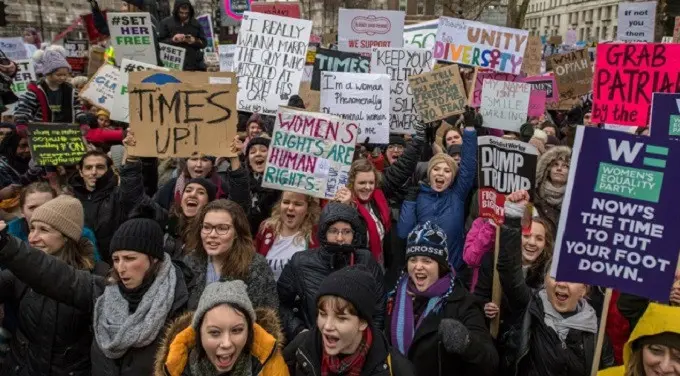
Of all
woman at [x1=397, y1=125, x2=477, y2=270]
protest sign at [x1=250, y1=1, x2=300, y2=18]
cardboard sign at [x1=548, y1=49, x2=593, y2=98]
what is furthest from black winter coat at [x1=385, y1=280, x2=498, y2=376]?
protest sign at [x1=250, y1=1, x2=300, y2=18]

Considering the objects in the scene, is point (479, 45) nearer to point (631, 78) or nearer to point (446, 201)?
point (631, 78)

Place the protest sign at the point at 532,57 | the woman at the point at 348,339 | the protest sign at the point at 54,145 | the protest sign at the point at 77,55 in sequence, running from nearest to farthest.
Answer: the woman at the point at 348,339
the protest sign at the point at 54,145
the protest sign at the point at 532,57
the protest sign at the point at 77,55

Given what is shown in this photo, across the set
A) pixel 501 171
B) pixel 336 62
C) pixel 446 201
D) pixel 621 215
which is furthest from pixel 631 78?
pixel 336 62

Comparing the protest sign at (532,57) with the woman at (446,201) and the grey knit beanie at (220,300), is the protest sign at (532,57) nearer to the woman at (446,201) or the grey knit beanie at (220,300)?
the woman at (446,201)

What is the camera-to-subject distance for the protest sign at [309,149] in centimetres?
512

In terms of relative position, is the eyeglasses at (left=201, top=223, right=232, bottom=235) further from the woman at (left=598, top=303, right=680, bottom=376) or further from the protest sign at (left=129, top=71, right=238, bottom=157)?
the woman at (left=598, top=303, right=680, bottom=376)

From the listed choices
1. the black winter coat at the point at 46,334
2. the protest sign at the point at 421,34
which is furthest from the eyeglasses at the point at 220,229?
the protest sign at the point at 421,34

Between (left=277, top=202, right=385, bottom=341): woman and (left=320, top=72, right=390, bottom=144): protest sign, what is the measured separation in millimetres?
3023

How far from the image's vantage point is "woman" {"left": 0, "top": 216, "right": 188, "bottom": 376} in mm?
2951

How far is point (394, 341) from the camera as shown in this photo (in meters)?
3.46

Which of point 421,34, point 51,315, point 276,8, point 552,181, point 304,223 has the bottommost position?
point 51,315

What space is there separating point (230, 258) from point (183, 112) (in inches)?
72.4

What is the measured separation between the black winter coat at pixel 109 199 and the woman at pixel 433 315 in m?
2.22

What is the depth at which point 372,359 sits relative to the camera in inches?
109
